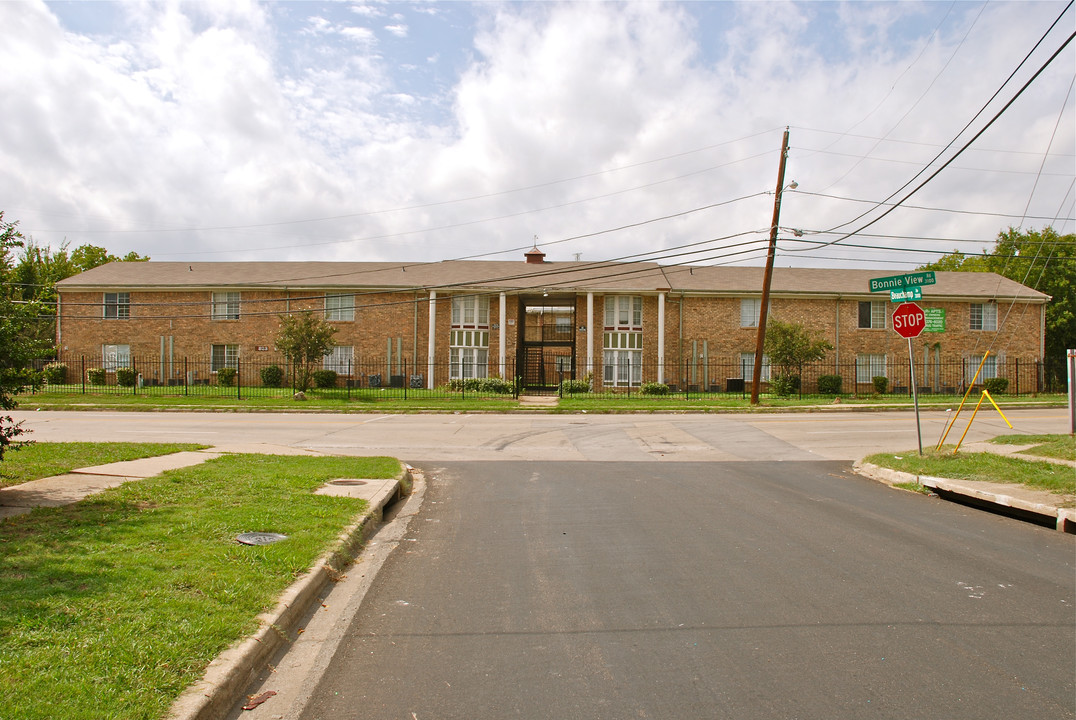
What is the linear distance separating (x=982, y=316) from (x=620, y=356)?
2215cm

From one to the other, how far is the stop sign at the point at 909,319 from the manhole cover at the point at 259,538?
11.0m

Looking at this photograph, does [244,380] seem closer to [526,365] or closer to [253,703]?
[526,365]

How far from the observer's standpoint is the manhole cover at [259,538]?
6.36 m

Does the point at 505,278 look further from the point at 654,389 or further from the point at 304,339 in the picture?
the point at 304,339

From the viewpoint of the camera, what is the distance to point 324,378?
3694 cm

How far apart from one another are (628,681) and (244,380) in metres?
40.3

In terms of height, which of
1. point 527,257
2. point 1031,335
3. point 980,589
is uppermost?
point 527,257

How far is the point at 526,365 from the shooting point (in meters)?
43.5

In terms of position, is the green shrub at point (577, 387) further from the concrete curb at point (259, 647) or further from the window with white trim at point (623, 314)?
the concrete curb at point (259, 647)

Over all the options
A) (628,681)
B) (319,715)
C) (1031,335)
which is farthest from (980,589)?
(1031,335)

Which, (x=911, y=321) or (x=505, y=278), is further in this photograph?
(x=505, y=278)

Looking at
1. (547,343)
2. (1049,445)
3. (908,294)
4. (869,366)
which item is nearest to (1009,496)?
(908,294)

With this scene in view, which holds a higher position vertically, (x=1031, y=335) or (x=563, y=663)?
(x=1031, y=335)

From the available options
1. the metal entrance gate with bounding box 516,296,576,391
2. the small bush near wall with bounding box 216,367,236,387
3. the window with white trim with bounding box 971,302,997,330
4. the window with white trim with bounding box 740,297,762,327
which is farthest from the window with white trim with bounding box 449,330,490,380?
the window with white trim with bounding box 971,302,997,330
